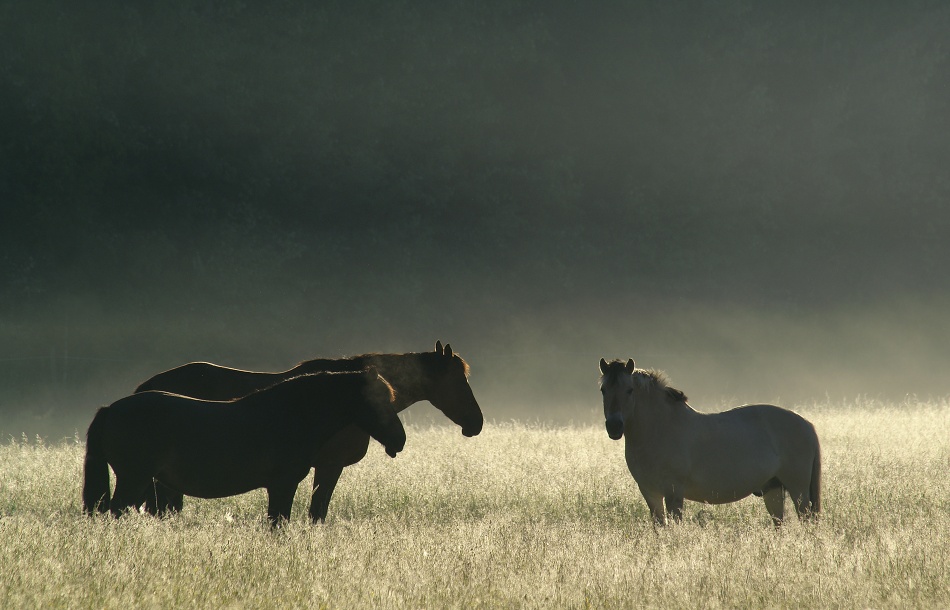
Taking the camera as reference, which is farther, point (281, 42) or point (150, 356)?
point (281, 42)

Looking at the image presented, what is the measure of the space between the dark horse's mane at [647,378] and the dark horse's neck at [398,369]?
208 cm

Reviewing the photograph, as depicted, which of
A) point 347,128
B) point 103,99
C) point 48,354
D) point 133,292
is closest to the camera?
point 48,354

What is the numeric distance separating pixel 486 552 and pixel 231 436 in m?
2.42

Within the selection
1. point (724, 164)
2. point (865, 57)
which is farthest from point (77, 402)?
point (865, 57)

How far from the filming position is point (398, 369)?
31.1 ft

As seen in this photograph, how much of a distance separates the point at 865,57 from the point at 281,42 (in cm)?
3880

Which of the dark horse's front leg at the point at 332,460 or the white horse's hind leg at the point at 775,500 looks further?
the white horse's hind leg at the point at 775,500

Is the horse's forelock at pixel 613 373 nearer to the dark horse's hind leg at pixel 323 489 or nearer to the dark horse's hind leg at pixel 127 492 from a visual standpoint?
the dark horse's hind leg at pixel 323 489

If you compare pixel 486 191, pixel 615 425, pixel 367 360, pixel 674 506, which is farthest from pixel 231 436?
pixel 486 191

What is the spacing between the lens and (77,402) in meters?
32.5

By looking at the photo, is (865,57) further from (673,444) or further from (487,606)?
(487,606)

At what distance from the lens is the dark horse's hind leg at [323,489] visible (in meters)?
8.34

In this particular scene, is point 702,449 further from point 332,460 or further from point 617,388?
point 332,460

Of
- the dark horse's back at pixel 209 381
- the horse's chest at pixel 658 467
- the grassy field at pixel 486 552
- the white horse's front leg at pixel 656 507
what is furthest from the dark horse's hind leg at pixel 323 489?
the white horse's front leg at pixel 656 507
